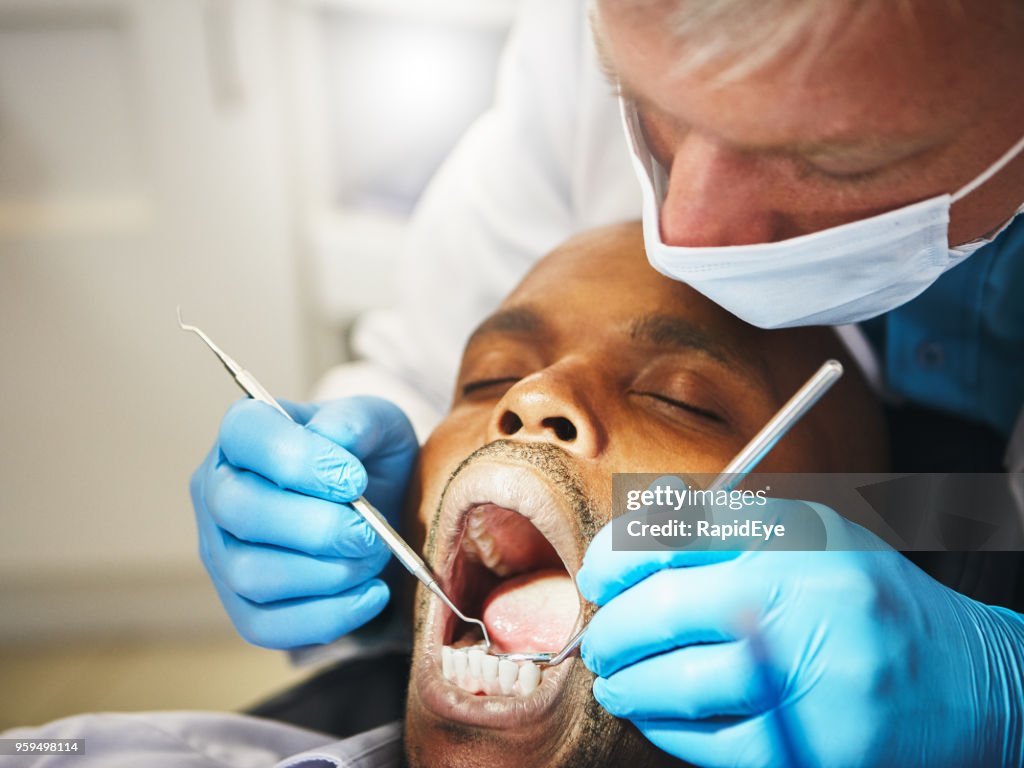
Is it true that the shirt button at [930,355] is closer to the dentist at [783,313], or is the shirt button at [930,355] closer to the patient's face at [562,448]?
the patient's face at [562,448]

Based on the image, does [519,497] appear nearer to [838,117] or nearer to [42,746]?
Answer: [838,117]

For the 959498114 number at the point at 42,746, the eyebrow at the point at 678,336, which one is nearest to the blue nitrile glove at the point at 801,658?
the eyebrow at the point at 678,336

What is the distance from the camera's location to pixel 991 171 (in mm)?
681

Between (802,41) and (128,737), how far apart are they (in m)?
0.99

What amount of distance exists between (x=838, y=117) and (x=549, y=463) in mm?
372

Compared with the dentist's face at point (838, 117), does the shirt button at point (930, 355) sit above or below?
below

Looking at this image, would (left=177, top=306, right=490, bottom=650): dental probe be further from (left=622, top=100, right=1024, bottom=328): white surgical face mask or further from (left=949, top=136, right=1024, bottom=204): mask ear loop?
(left=949, top=136, right=1024, bottom=204): mask ear loop

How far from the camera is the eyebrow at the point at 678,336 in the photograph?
0.88 meters

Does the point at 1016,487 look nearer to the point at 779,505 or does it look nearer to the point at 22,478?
the point at 779,505

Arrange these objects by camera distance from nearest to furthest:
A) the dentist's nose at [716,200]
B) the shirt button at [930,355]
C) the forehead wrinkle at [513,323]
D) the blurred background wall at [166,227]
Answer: the dentist's nose at [716,200] → the forehead wrinkle at [513,323] → the shirt button at [930,355] → the blurred background wall at [166,227]

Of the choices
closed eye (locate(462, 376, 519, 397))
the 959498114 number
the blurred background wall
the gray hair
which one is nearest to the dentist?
the gray hair

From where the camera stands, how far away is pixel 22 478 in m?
1.30

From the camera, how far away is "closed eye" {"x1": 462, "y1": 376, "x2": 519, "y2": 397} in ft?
3.03

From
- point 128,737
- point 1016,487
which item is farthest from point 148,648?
point 1016,487
